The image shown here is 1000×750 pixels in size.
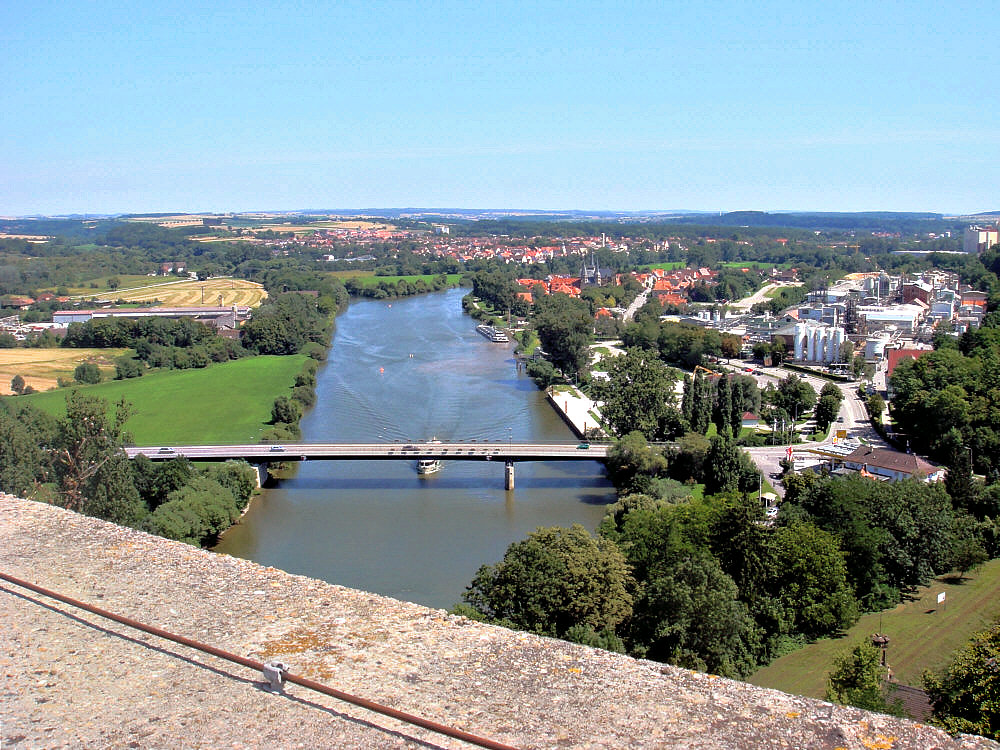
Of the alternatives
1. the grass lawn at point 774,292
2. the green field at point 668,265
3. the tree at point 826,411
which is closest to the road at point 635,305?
the grass lawn at point 774,292

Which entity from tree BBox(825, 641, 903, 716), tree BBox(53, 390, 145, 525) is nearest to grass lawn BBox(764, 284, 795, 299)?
tree BBox(53, 390, 145, 525)

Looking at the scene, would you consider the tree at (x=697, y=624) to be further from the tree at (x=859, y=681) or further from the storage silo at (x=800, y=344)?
the storage silo at (x=800, y=344)

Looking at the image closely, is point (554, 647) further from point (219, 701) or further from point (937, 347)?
point (937, 347)

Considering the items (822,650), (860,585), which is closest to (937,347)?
(860,585)

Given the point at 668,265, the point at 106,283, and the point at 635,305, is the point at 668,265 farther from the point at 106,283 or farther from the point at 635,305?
the point at 106,283

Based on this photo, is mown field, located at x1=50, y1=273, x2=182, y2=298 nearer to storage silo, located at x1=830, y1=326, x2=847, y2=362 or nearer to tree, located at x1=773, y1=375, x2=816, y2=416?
storage silo, located at x1=830, y1=326, x2=847, y2=362
